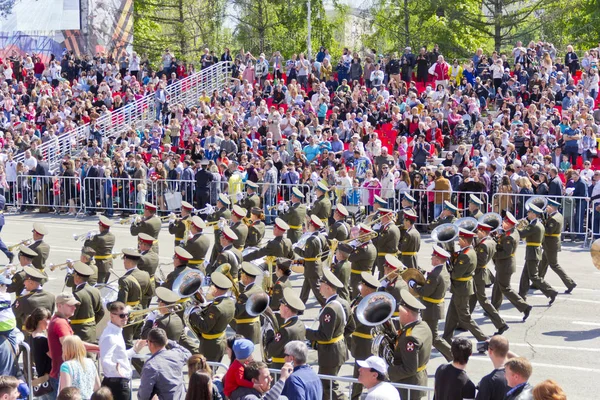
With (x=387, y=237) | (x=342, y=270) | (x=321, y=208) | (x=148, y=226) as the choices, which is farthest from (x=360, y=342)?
(x=321, y=208)

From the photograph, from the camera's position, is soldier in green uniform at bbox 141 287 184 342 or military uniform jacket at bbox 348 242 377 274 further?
military uniform jacket at bbox 348 242 377 274

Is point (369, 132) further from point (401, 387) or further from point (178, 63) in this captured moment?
point (401, 387)

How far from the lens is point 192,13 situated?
153 ft

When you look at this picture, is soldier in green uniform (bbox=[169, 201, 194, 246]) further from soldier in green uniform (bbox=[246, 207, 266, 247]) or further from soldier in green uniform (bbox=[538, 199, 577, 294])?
soldier in green uniform (bbox=[538, 199, 577, 294])

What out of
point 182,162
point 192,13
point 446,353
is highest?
point 192,13

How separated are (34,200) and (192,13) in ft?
82.3

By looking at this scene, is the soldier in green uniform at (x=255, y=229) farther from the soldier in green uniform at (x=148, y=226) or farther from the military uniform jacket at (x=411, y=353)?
the military uniform jacket at (x=411, y=353)

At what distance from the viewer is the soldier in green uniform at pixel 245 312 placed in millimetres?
10094

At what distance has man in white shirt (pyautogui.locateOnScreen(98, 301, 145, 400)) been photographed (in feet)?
27.0

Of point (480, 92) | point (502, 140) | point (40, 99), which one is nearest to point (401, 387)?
point (502, 140)

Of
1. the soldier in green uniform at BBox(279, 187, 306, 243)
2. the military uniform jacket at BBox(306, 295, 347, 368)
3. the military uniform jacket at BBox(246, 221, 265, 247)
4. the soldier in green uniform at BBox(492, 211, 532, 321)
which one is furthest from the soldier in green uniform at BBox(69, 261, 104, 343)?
the soldier in green uniform at BBox(492, 211, 532, 321)

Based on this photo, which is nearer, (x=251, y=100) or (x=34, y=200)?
(x=34, y=200)

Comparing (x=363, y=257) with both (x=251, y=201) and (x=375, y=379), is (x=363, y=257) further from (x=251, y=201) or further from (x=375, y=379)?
(x=375, y=379)

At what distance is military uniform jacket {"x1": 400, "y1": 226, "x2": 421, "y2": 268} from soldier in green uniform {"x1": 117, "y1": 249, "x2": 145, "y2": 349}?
446 centimetres
